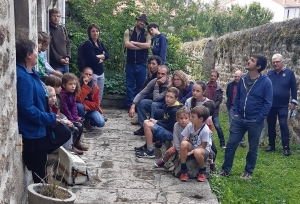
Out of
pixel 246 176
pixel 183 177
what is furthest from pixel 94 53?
pixel 246 176

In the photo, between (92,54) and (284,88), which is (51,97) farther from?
(284,88)

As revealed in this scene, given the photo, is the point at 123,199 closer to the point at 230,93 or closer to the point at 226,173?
the point at 226,173

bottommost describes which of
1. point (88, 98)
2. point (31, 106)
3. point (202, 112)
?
point (88, 98)

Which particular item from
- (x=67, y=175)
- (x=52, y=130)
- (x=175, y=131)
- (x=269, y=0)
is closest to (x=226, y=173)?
(x=175, y=131)

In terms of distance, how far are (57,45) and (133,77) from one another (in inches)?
77.0

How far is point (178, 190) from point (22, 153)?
6.12 ft

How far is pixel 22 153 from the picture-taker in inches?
146

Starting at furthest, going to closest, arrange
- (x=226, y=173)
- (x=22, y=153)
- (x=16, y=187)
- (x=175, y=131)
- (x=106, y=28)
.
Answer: (x=106, y=28) < (x=226, y=173) < (x=175, y=131) < (x=22, y=153) < (x=16, y=187)

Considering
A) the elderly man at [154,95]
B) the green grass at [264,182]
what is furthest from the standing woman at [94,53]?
the green grass at [264,182]

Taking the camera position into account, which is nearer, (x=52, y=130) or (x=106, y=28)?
(x=52, y=130)

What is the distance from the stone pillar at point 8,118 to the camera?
2949 mm

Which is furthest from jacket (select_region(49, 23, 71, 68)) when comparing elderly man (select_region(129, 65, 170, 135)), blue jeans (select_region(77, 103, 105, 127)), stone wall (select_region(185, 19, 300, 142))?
stone wall (select_region(185, 19, 300, 142))

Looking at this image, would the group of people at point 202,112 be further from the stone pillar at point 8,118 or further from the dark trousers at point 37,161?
the stone pillar at point 8,118

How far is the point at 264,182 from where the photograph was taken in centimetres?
559
